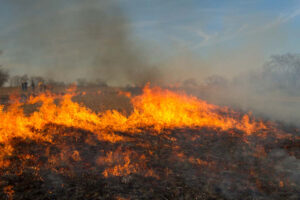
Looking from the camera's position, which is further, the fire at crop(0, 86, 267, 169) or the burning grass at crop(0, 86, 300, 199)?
the fire at crop(0, 86, 267, 169)

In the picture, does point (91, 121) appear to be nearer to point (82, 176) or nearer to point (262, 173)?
point (82, 176)

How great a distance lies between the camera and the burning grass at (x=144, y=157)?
559cm

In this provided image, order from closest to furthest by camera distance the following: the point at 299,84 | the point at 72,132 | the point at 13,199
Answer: the point at 13,199 → the point at 72,132 → the point at 299,84

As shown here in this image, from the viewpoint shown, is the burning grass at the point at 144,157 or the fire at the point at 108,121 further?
the fire at the point at 108,121

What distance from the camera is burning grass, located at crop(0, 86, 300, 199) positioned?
559cm

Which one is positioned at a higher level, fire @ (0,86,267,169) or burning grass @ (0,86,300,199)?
fire @ (0,86,267,169)

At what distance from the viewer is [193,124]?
11273mm

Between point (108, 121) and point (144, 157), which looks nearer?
point (144, 157)

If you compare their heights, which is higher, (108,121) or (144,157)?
(108,121)

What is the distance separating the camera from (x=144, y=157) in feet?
24.8

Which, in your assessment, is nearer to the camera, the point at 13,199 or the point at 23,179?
the point at 13,199

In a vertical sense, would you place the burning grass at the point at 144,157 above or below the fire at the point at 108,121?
below

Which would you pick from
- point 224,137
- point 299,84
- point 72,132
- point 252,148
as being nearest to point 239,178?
point 252,148

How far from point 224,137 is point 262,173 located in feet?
10.5
